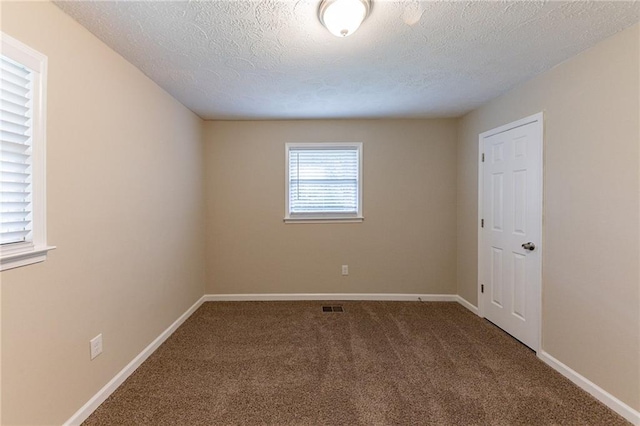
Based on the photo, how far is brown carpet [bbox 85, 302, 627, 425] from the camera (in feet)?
5.56

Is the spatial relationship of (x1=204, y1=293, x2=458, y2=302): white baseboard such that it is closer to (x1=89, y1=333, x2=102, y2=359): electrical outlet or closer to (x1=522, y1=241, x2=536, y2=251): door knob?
(x1=522, y1=241, x2=536, y2=251): door knob

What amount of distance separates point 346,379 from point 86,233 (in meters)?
1.99

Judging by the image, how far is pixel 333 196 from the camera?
3.72m

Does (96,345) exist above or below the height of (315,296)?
above

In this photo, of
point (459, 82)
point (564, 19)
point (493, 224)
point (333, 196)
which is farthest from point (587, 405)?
point (333, 196)

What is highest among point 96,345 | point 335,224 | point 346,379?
point 335,224

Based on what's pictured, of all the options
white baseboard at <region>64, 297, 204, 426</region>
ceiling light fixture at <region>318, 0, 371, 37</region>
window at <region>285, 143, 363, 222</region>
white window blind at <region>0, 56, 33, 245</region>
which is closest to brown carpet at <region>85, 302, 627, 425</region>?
white baseboard at <region>64, 297, 204, 426</region>

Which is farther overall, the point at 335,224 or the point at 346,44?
the point at 335,224

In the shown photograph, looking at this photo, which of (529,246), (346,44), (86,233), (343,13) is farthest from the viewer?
(529,246)

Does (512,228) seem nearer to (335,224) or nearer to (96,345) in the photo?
(335,224)

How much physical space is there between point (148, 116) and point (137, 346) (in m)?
1.90

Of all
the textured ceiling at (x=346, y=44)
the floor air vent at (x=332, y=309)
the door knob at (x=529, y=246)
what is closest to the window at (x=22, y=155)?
the textured ceiling at (x=346, y=44)

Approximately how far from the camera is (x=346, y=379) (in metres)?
2.02

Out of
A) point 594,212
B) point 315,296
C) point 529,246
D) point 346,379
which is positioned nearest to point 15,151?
point 346,379
